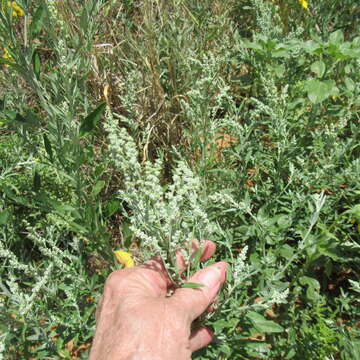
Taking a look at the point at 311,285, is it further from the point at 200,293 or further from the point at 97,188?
the point at 97,188

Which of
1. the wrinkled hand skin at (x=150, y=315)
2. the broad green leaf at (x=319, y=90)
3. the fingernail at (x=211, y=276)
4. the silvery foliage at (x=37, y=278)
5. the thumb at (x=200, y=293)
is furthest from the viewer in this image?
the broad green leaf at (x=319, y=90)

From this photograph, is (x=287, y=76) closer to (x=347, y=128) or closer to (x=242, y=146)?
(x=347, y=128)

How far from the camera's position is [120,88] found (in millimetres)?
2740

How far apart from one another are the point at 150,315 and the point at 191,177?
1.68ft

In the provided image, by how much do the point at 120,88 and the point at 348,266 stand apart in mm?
2014

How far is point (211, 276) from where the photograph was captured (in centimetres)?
135

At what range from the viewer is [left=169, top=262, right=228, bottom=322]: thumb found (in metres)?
1.22

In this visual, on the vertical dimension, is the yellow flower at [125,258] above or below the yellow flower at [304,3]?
below

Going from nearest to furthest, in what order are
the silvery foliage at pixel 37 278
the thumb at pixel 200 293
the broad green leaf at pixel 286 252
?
the thumb at pixel 200 293 < the silvery foliage at pixel 37 278 < the broad green leaf at pixel 286 252

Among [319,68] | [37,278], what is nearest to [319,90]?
[319,68]

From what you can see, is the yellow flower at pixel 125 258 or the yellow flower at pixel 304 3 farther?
the yellow flower at pixel 304 3

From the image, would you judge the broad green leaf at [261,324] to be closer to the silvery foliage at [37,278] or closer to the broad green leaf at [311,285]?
the broad green leaf at [311,285]

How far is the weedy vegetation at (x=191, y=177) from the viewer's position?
1337 mm

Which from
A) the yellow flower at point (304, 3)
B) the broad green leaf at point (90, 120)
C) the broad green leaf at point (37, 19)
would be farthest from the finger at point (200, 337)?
the yellow flower at point (304, 3)
